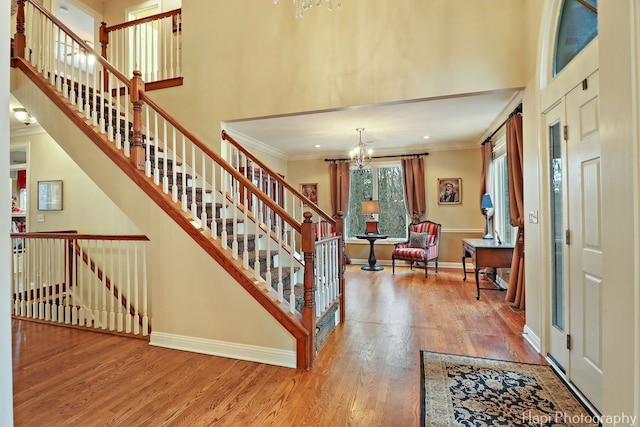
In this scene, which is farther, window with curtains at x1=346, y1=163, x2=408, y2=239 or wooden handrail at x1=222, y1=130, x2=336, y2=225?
window with curtains at x1=346, y1=163, x2=408, y2=239

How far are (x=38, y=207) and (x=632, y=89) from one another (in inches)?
310

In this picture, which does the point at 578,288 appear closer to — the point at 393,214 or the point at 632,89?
the point at 632,89

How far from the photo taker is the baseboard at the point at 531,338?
271 cm

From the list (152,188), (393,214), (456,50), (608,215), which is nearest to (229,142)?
(152,188)

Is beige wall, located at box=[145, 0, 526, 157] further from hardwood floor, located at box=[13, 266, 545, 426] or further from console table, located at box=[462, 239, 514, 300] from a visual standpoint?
hardwood floor, located at box=[13, 266, 545, 426]

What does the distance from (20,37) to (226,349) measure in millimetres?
4331

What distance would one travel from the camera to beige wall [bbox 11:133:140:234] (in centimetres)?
526

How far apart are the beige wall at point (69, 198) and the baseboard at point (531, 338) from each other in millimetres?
5485

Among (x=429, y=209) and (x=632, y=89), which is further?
(x=429, y=209)

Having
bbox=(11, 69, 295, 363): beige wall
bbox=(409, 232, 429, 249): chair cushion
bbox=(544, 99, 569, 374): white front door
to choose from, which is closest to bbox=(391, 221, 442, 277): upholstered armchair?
bbox=(409, 232, 429, 249): chair cushion

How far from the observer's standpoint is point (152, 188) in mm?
2838

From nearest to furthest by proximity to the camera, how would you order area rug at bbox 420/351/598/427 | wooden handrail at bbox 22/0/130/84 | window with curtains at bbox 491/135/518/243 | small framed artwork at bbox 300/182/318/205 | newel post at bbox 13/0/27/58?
area rug at bbox 420/351/598/427 → wooden handrail at bbox 22/0/130/84 → newel post at bbox 13/0/27/58 → window with curtains at bbox 491/135/518/243 → small framed artwork at bbox 300/182/318/205

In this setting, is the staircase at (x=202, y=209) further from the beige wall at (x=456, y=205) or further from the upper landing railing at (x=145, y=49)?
the beige wall at (x=456, y=205)

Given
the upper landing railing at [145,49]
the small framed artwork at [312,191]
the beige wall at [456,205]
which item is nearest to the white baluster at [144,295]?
the upper landing railing at [145,49]
